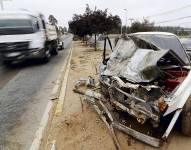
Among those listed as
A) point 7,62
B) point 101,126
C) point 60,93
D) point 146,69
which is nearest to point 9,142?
point 101,126

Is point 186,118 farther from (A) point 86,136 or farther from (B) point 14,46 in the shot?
(B) point 14,46

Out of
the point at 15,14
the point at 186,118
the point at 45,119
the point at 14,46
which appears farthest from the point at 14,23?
the point at 186,118

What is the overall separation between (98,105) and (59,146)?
5.37 ft

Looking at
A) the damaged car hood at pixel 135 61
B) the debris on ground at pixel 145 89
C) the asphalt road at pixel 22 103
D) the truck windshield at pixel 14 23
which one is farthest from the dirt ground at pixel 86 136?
the truck windshield at pixel 14 23

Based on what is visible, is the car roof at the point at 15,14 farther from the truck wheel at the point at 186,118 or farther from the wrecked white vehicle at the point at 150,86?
the truck wheel at the point at 186,118

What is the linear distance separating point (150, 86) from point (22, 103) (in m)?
3.97

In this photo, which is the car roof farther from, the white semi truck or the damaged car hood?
the damaged car hood

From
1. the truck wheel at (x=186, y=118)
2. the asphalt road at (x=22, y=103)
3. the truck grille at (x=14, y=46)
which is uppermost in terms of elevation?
the truck wheel at (x=186, y=118)

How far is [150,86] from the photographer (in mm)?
4762

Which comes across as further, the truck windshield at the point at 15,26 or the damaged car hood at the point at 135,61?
the truck windshield at the point at 15,26

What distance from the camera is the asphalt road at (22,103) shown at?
209 inches

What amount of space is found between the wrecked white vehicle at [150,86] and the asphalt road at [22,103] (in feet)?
5.48

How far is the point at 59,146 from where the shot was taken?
15.8 ft

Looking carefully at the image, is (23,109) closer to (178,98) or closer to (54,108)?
(54,108)
